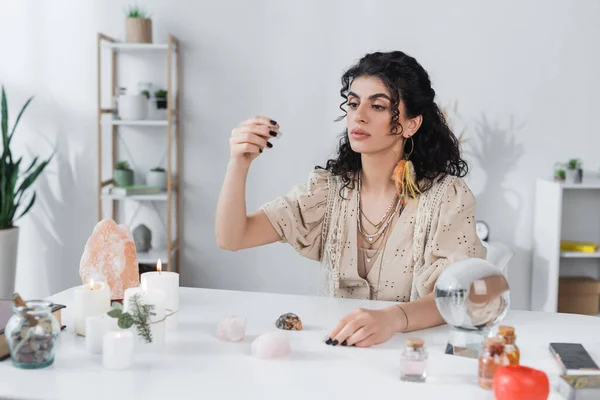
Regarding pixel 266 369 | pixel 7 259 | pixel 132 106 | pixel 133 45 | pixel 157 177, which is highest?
pixel 133 45

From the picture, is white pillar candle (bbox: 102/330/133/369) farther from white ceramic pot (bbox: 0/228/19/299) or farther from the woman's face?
white ceramic pot (bbox: 0/228/19/299)

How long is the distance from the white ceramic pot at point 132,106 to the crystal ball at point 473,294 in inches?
105

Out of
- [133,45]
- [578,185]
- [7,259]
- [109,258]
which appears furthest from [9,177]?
[578,185]

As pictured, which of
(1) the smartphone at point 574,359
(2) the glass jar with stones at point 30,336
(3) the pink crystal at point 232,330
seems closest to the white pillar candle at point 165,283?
(3) the pink crystal at point 232,330

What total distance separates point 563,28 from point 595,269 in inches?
53.7

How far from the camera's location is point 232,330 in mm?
1476

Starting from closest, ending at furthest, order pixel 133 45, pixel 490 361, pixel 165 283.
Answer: pixel 490 361 < pixel 165 283 < pixel 133 45

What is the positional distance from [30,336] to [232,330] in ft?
1.31

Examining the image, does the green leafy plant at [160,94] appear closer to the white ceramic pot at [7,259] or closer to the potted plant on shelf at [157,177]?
the potted plant on shelf at [157,177]

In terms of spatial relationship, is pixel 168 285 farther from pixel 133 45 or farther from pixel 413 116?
pixel 133 45

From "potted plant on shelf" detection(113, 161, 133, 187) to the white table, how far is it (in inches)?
87.9

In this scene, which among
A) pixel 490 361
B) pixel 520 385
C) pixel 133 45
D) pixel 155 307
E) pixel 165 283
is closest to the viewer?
pixel 520 385

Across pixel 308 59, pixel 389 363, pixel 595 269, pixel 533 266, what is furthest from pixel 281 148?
pixel 389 363

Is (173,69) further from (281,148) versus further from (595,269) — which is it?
(595,269)
